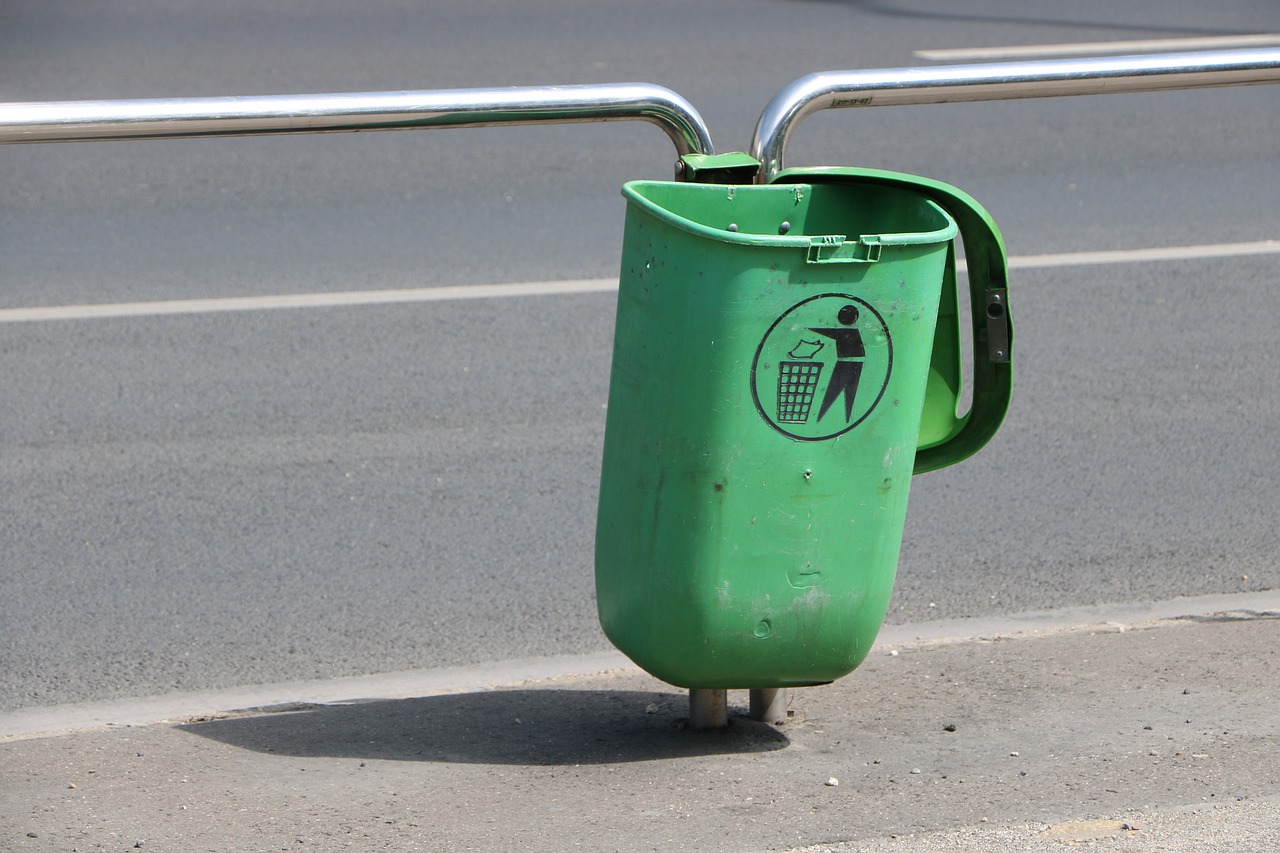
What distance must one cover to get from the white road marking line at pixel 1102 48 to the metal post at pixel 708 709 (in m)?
8.72

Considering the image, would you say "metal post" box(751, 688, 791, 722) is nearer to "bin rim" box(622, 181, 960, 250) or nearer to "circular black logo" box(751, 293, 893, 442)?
"circular black logo" box(751, 293, 893, 442)

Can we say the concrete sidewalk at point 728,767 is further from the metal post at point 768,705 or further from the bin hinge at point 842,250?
the bin hinge at point 842,250

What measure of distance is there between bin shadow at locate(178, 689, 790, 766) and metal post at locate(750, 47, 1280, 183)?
1.08 meters

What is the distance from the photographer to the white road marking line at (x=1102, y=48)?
1130cm

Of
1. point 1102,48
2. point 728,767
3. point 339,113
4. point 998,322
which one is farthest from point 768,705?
point 1102,48

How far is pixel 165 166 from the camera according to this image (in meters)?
8.14

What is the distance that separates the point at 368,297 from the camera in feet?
20.7

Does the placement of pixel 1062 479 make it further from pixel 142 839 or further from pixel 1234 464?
pixel 142 839

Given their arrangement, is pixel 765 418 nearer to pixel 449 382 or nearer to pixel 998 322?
pixel 998 322

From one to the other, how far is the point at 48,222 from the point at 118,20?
16.0 ft

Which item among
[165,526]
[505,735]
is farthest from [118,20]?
[505,735]

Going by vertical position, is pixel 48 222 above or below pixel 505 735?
above

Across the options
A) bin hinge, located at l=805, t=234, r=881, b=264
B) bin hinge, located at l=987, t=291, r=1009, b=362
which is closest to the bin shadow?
bin hinge, located at l=987, t=291, r=1009, b=362

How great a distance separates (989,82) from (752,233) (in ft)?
1.84
